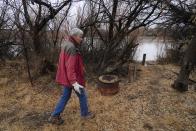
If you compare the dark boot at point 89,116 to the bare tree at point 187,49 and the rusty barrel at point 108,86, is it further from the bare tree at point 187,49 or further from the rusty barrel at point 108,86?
the bare tree at point 187,49

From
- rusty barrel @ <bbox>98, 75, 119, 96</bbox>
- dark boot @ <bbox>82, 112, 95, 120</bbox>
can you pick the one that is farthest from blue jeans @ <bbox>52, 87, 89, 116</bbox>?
rusty barrel @ <bbox>98, 75, 119, 96</bbox>

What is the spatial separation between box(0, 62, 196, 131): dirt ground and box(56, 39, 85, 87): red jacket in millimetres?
1010

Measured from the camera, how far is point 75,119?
636cm

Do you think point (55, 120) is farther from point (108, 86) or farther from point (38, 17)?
point (38, 17)

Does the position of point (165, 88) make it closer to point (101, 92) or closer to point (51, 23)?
point (101, 92)

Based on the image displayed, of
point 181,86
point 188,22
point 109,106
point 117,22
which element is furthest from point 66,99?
point 188,22

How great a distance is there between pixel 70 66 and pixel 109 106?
189cm

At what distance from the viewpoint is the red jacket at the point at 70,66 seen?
219 inches

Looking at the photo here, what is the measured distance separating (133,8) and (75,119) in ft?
14.7

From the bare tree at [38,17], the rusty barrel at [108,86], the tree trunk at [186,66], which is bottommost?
the rusty barrel at [108,86]

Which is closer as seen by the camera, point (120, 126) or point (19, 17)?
point (120, 126)

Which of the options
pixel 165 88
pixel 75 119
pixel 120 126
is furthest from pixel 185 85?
pixel 75 119

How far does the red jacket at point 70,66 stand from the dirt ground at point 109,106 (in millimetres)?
1010

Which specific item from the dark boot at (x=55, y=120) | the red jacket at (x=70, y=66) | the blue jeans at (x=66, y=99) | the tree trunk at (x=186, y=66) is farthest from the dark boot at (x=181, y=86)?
the dark boot at (x=55, y=120)
